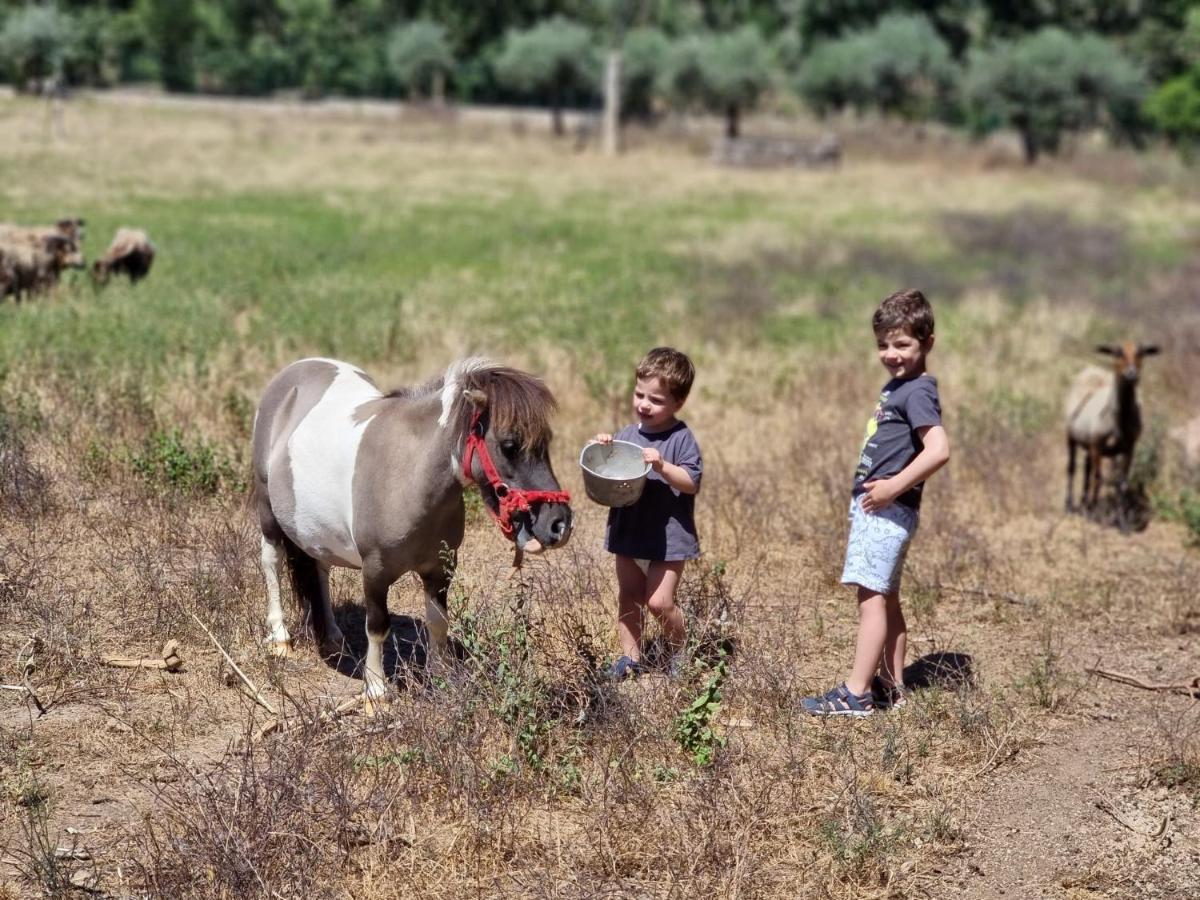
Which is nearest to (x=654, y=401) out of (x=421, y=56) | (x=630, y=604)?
(x=630, y=604)

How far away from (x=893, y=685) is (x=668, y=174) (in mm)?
35730

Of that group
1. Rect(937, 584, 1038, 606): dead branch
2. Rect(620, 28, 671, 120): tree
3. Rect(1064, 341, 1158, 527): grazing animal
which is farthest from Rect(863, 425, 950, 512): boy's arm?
Rect(620, 28, 671, 120): tree

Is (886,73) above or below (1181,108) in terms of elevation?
above

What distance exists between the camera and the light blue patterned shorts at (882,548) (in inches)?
237

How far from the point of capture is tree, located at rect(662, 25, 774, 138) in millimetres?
58125

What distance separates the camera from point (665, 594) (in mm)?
6090

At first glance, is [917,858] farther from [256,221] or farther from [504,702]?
[256,221]

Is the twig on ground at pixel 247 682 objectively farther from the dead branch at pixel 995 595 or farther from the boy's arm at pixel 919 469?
the dead branch at pixel 995 595

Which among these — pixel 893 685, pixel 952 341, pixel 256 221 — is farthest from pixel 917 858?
pixel 256 221

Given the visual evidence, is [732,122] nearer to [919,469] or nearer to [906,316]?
[906,316]

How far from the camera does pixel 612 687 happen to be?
18.7 ft

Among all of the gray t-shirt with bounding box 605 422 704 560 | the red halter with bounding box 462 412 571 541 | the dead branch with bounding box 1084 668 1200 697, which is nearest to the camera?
the red halter with bounding box 462 412 571 541

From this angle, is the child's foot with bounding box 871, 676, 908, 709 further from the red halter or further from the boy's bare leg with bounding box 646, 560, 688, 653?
the red halter

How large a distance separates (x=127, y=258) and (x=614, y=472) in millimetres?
11771
